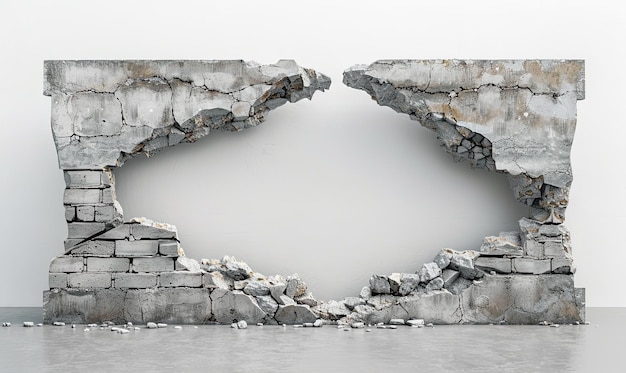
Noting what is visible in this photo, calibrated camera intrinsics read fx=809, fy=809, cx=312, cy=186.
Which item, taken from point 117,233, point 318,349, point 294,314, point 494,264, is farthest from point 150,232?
point 494,264

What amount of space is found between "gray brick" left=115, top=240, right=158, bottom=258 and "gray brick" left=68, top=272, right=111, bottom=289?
0.25 metres

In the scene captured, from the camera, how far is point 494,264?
7.49 metres

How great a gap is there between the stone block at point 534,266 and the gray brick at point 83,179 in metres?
3.94

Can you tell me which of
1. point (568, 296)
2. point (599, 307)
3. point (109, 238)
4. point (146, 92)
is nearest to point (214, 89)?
point (146, 92)

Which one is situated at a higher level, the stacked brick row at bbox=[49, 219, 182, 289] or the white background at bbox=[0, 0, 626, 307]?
the white background at bbox=[0, 0, 626, 307]

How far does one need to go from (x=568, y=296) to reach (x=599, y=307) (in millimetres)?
1205

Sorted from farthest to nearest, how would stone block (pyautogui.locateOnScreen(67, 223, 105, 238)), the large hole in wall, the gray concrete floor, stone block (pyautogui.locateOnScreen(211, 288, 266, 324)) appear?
the large hole in wall
stone block (pyautogui.locateOnScreen(67, 223, 105, 238))
stone block (pyautogui.locateOnScreen(211, 288, 266, 324))
the gray concrete floor

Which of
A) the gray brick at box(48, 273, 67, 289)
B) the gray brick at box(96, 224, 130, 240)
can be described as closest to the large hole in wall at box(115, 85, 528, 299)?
the gray brick at box(96, 224, 130, 240)

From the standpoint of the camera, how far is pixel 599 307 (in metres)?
8.42

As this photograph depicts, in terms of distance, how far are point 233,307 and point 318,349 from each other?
164 cm

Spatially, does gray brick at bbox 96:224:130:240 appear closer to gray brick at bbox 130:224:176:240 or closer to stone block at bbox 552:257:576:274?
gray brick at bbox 130:224:176:240

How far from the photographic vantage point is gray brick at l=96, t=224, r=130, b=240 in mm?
7461

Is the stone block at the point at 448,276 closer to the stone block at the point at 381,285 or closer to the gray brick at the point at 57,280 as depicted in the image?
the stone block at the point at 381,285

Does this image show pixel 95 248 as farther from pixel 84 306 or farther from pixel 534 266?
pixel 534 266
